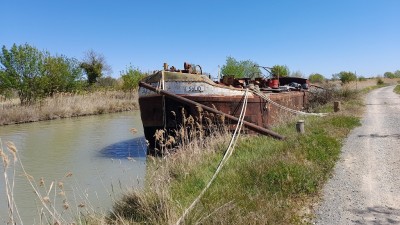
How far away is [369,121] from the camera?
13125 millimetres

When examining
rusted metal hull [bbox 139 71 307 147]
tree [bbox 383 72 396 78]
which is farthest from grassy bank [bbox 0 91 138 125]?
tree [bbox 383 72 396 78]

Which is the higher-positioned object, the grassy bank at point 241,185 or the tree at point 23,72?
the tree at point 23,72

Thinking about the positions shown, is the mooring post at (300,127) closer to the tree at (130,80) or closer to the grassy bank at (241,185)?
the grassy bank at (241,185)

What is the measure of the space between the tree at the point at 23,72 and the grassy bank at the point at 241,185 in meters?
23.3

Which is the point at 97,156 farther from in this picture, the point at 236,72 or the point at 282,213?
the point at 236,72

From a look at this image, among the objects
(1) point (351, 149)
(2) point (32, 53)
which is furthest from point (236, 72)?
(1) point (351, 149)

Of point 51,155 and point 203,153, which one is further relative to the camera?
point 51,155

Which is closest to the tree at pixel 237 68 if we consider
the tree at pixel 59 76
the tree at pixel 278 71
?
the tree at pixel 278 71

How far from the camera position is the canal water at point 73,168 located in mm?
6608

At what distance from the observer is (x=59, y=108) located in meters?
26.5

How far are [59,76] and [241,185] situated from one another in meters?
29.2

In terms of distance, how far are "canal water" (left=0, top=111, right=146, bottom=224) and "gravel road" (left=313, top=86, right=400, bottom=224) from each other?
2.85 meters

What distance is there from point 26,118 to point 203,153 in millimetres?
19402

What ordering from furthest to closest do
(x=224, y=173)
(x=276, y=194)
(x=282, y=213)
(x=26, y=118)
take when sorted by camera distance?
(x=26, y=118) < (x=224, y=173) < (x=276, y=194) < (x=282, y=213)
